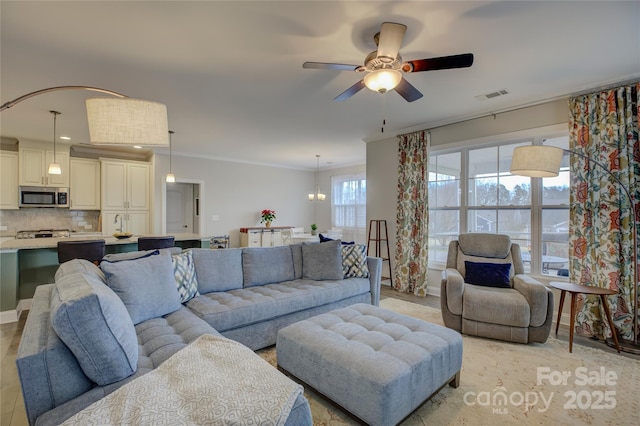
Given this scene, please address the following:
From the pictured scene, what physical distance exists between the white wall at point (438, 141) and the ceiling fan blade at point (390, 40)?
261 cm

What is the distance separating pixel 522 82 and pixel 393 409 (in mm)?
3418

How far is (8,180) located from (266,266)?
18.1 feet

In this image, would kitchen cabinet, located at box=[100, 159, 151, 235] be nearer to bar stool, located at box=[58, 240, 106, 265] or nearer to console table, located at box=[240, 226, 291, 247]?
console table, located at box=[240, 226, 291, 247]

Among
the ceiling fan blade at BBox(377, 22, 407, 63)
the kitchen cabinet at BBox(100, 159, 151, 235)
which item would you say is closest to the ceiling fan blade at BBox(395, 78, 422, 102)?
the ceiling fan blade at BBox(377, 22, 407, 63)

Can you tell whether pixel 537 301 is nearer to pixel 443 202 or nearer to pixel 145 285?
pixel 443 202

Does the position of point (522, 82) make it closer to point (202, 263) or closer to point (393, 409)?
point (393, 409)

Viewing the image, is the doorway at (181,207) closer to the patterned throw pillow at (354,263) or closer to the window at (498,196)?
the patterned throw pillow at (354,263)

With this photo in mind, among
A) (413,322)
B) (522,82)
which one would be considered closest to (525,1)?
(522,82)

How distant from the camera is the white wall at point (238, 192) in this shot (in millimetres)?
6652

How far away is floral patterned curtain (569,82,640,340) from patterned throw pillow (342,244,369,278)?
2.33m

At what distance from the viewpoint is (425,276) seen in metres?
4.60

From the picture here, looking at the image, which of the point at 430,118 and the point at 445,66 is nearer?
the point at 445,66

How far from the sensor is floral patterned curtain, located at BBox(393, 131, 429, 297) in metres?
4.64

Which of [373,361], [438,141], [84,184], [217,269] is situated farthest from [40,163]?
[438,141]
